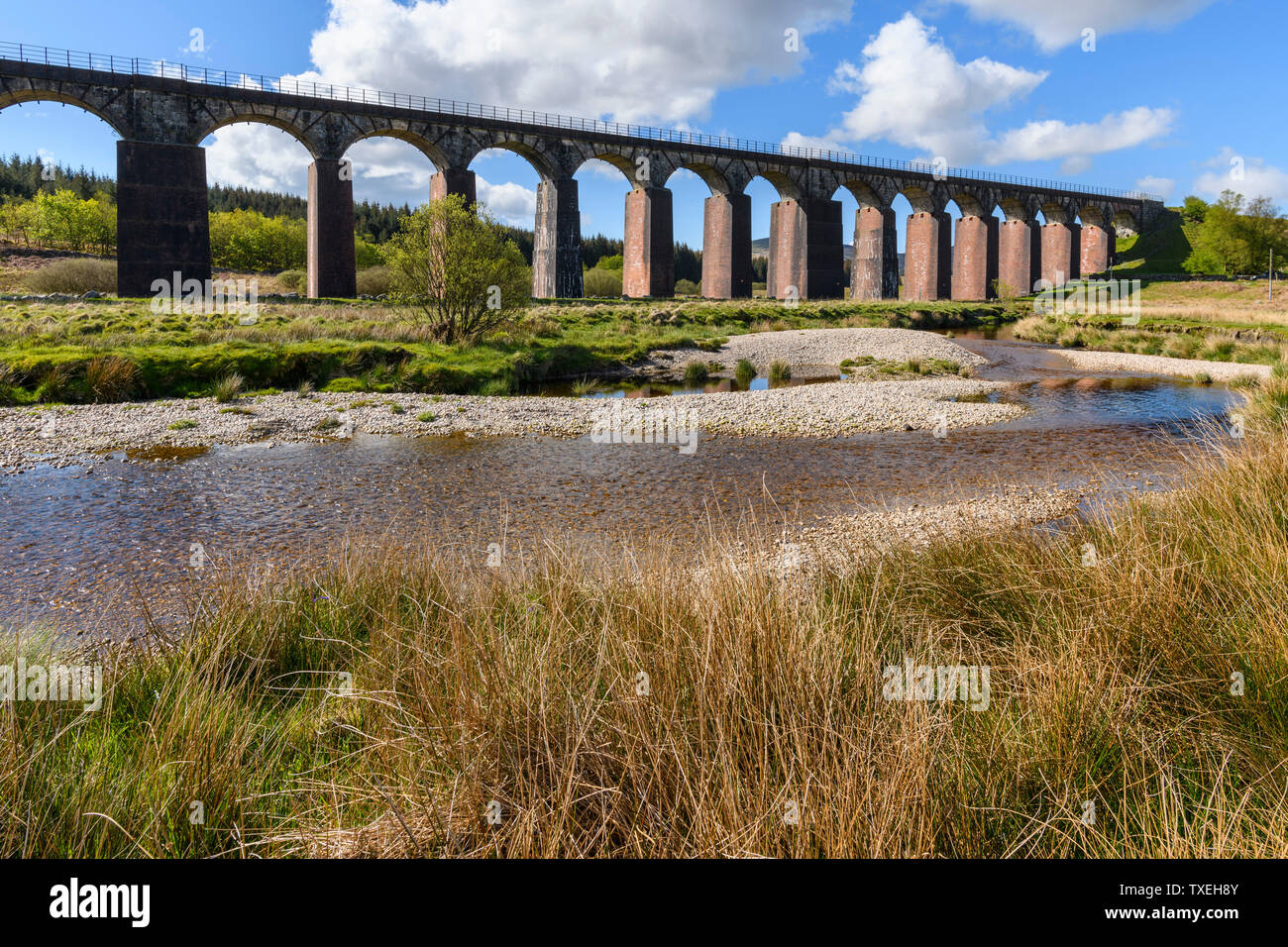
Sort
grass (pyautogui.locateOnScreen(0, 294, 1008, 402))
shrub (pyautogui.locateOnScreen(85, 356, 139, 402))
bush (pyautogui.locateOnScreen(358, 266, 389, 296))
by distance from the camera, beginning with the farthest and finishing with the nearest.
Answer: bush (pyautogui.locateOnScreen(358, 266, 389, 296))
grass (pyautogui.locateOnScreen(0, 294, 1008, 402))
shrub (pyautogui.locateOnScreen(85, 356, 139, 402))

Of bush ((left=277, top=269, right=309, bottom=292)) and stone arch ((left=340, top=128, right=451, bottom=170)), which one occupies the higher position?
stone arch ((left=340, top=128, right=451, bottom=170))

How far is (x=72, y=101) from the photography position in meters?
28.7

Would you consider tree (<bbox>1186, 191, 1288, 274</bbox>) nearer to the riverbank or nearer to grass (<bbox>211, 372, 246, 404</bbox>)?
the riverbank

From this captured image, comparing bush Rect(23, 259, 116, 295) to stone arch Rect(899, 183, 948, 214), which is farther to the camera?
stone arch Rect(899, 183, 948, 214)

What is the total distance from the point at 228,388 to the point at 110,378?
6.28 ft

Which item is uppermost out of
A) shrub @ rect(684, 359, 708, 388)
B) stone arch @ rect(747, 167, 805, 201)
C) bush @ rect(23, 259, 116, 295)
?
stone arch @ rect(747, 167, 805, 201)

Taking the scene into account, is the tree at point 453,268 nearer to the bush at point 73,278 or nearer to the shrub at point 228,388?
the shrub at point 228,388

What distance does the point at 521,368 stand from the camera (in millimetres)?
17453

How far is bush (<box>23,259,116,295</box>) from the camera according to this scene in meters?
35.9

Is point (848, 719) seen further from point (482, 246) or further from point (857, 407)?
point (482, 246)

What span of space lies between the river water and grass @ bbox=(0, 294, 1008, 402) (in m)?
4.92

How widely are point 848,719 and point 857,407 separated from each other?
12.1 metres

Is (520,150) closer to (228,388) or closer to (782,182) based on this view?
(782,182)

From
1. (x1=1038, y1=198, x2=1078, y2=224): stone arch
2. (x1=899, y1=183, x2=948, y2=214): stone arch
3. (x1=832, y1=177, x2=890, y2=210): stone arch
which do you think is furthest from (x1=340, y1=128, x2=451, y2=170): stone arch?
(x1=1038, y1=198, x2=1078, y2=224): stone arch
